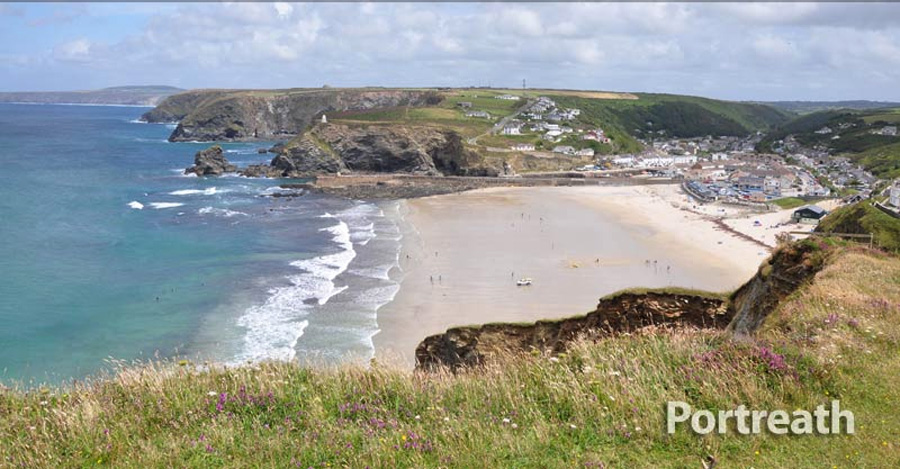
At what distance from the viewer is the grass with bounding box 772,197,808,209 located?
72.4 m

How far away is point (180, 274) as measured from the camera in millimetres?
40406

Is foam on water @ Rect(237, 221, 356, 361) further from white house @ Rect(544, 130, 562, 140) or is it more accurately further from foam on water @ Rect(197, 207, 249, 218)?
white house @ Rect(544, 130, 562, 140)

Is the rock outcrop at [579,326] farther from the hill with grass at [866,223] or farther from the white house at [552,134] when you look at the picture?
the white house at [552,134]

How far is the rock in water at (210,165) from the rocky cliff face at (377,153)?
3.72 m

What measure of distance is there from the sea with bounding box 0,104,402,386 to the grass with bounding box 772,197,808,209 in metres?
44.2

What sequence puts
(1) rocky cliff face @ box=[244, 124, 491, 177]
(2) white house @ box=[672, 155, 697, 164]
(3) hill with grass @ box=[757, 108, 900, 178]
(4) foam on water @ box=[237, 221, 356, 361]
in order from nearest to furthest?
(4) foam on water @ box=[237, 221, 356, 361], (1) rocky cliff face @ box=[244, 124, 491, 177], (3) hill with grass @ box=[757, 108, 900, 178], (2) white house @ box=[672, 155, 697, 164]

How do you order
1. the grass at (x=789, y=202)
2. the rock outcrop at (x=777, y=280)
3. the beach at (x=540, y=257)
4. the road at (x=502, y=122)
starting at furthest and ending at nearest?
1. the road at (x=502, y=122)
2. the grass at (x=789, y=202)
3. the beach at (x=540, y=257)
4. the rock outcrop at (x=777, y=280)

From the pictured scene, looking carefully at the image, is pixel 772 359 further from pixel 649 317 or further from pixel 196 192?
pixel 196 192

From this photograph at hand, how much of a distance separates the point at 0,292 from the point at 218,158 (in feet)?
207

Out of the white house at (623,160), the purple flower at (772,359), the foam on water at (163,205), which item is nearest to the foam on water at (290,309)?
the purple flower at (772,359)

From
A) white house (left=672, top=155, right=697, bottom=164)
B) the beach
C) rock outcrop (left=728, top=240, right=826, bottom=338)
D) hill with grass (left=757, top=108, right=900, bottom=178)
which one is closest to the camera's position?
rock outcrop (left=728, top=240, right=826, bottom=338)

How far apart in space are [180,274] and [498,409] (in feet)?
121

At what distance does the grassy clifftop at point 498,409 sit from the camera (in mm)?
6898

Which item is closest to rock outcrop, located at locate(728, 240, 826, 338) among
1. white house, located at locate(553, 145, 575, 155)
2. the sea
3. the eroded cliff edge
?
the eroded cliff edge
